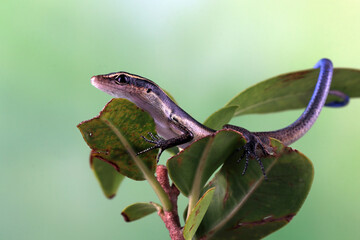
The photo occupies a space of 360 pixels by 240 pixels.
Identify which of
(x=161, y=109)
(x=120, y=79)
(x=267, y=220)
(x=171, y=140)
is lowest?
(x=267, y=220)

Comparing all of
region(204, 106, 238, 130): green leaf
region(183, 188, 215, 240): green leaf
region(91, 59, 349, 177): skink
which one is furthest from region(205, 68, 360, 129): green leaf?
region(183, 188, 215, 240): green leaf

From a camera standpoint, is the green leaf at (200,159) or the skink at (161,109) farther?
the skink at (161,109)

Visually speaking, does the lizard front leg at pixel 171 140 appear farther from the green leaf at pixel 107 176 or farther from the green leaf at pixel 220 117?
the green leaf at pixel 107 176

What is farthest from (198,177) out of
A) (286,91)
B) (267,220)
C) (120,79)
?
(286,91)

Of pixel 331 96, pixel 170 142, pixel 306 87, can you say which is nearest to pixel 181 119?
pixel 170 142

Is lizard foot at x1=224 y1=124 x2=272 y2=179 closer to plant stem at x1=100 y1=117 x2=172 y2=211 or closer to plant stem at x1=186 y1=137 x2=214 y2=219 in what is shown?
plant stem at x1=186 y1=137 x2=214 y2=219

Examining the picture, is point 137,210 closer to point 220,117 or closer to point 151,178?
point 151,178

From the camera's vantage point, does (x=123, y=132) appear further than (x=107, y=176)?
No

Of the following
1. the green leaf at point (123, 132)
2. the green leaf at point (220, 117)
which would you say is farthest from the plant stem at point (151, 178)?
the green leaf at point (220, 117)
